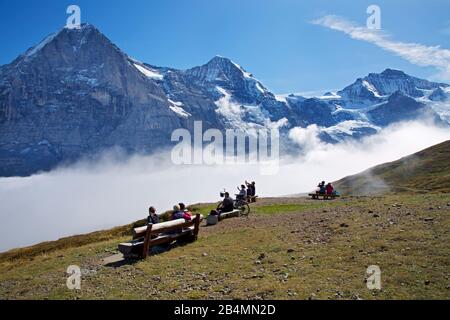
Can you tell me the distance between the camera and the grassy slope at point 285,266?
Answer: 52.9 feet

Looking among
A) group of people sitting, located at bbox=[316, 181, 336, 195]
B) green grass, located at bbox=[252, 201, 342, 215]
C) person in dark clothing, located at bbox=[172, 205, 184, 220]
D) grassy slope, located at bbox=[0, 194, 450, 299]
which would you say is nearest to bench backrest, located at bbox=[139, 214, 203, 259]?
grassy slope, located at bbox=[0, 194, 450, 299]

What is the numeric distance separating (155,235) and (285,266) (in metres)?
9.54

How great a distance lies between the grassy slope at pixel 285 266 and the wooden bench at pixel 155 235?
32.3 inches

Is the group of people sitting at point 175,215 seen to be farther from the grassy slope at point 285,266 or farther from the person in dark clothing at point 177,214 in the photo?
the grassy slope at point 285,266

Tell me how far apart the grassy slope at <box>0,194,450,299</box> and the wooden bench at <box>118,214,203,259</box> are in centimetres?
82

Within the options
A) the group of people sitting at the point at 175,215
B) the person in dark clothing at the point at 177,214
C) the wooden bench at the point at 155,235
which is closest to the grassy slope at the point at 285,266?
the wooden bench at the point at 155,235

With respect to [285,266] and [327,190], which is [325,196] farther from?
[285,266]

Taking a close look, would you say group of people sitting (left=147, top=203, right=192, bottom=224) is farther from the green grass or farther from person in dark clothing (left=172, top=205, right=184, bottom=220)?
the green grass

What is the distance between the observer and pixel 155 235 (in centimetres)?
2572

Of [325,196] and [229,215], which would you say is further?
[325,196]

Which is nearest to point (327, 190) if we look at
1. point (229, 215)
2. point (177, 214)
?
point (229, 215)

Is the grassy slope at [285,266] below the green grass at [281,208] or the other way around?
below

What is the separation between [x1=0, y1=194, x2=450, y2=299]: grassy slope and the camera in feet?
52.9
